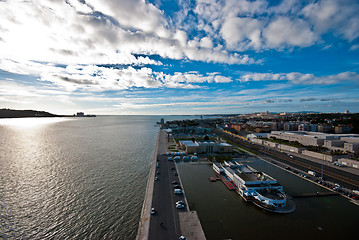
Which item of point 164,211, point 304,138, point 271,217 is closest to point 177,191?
point 164,211

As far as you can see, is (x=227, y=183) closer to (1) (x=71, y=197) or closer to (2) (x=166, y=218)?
(2) (x=166, y=218)

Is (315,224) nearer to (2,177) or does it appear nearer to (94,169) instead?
(94,169)

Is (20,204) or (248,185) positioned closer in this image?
(20,204)

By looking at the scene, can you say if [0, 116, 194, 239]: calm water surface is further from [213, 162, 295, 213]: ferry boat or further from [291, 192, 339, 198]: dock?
[291, 192, 339, 198]: dock

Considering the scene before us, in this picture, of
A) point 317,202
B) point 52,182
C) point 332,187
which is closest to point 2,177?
point 52,182

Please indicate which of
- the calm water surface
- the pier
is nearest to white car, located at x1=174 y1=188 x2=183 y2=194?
the pier

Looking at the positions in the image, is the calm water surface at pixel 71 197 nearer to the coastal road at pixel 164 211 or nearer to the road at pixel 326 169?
the coastal road at pixel 164 211
